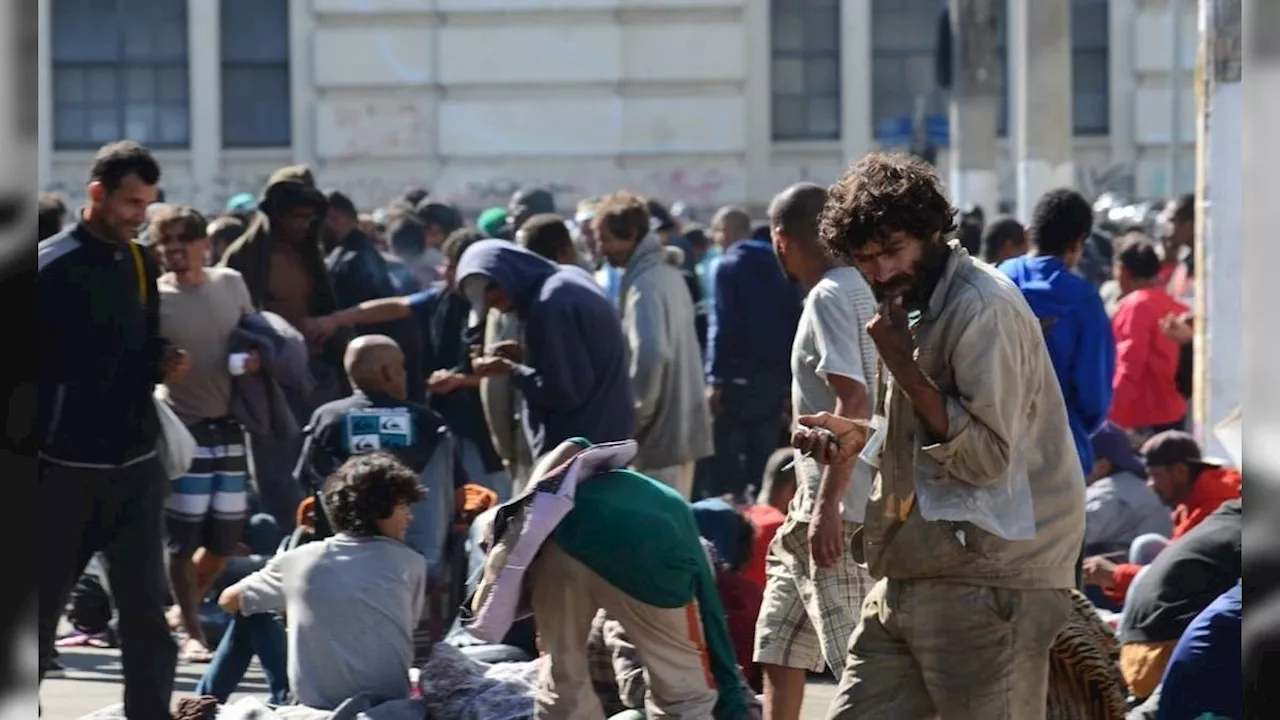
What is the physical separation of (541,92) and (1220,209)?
1452 centimetres

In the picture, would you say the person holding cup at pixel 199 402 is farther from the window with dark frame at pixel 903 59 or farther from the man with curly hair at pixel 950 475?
the window with dark frame at pixel 903 59

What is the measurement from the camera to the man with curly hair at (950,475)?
476 cm

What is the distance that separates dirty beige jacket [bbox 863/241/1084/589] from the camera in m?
4.75

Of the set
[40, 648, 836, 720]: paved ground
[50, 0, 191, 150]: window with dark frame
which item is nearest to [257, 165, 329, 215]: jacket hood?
[40, 648, 836, 720]: paved ground

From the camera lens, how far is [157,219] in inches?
355

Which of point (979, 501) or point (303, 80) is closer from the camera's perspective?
point (979, 501)

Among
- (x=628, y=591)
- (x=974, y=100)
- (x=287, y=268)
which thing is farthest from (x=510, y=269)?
(x=974, y=100)

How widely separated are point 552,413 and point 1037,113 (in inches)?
378

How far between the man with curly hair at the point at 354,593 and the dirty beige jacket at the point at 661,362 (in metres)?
2.19

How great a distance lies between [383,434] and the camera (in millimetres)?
8180

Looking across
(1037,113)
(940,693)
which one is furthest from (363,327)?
(1037,113)

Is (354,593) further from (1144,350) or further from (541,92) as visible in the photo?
(541,92)

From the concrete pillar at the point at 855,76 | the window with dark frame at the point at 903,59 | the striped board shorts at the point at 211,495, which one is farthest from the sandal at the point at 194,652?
the window with dark frame at the point at 903,59

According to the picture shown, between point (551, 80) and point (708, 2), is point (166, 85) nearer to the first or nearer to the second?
point (551, 80)
